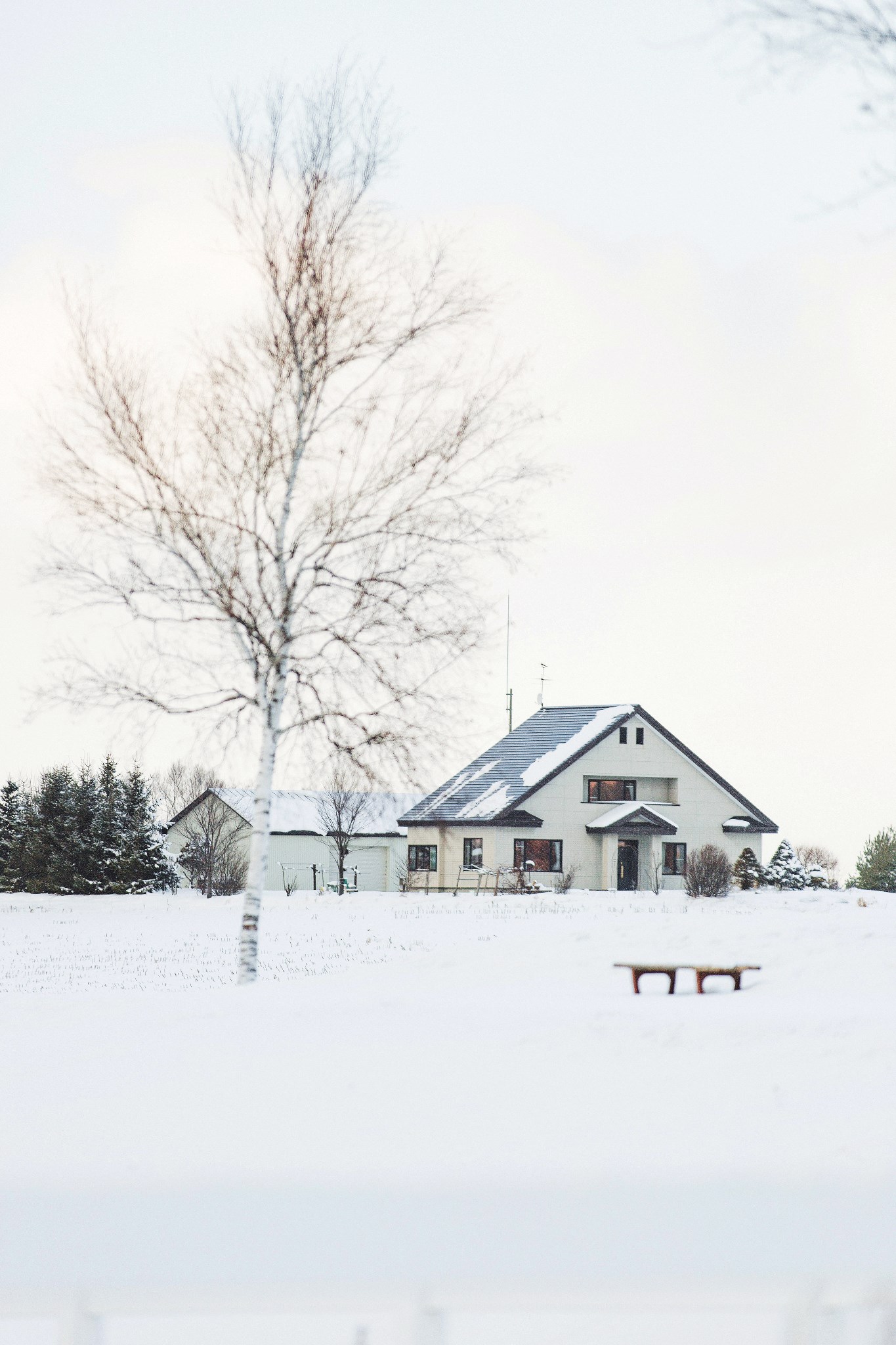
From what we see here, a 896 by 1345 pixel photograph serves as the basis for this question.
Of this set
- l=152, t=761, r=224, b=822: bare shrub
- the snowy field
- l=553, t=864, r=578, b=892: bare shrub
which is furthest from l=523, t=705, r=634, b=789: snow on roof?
l=152, t=761, r=224, b=822: bare shrub

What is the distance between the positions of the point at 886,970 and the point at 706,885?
66.0 ft

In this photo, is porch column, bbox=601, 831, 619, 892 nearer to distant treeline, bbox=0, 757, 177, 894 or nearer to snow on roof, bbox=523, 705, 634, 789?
snow on roof, bbox=523, 705, 634, 789

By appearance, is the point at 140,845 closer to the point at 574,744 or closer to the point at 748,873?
the point at 574,744

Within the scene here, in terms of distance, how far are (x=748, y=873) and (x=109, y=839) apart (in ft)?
70.0

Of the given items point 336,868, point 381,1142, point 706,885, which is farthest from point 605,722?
point 381,1142

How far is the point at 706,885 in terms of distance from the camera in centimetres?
3381

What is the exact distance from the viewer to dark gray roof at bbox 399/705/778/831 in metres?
41.7

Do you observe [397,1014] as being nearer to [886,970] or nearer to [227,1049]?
[227,1049]

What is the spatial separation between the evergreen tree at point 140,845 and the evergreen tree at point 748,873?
63.5 feet

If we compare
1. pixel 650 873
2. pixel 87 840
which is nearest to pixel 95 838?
pixel 87 840

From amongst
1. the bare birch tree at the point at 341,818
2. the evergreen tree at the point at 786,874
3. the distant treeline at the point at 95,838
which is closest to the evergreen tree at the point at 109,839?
the distant treeline at the point at 95,838

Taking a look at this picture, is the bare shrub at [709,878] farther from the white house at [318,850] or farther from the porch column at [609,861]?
the white house at [318,850]

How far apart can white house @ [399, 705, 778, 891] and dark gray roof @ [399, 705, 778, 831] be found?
45 mm

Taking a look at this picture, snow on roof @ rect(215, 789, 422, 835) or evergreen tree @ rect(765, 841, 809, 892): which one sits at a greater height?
snow on roof @ rect(215, 789, 422, 835)
